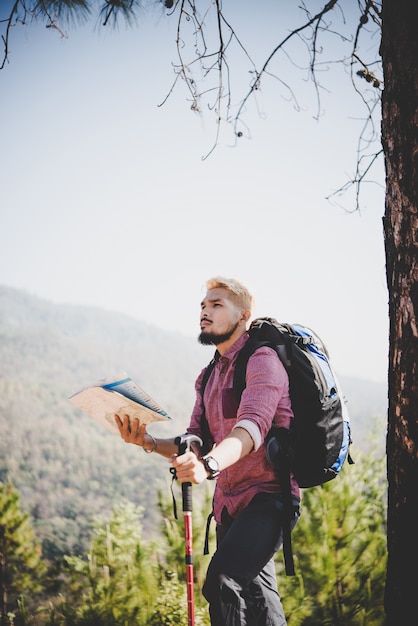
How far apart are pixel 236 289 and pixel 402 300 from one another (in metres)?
0.95

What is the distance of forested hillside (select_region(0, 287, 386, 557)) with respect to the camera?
51562 millimetres

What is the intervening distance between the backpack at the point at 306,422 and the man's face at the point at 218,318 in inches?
10.9


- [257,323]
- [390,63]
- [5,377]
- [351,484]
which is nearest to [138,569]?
[351,484]

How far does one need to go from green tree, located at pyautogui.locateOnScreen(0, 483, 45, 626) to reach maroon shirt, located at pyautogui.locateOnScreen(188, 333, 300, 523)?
501 inches

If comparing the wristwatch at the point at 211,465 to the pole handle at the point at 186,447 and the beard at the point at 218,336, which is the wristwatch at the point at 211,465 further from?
the beard at the point at 218,336

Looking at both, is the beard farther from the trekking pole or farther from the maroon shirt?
the trekking pole

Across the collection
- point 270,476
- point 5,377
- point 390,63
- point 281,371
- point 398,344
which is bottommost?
point 5,377

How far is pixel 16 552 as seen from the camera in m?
13.1

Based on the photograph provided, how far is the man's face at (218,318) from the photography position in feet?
7.41

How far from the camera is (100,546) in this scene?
26.7ft

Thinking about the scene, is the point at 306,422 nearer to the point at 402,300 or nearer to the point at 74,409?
the point at 402,300

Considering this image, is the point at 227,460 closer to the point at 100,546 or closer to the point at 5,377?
the point at 100,546

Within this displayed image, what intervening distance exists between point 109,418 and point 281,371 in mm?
879

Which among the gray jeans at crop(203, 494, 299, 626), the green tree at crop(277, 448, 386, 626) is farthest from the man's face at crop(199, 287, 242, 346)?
the green tree at crop(277, 448, 386, 626)
